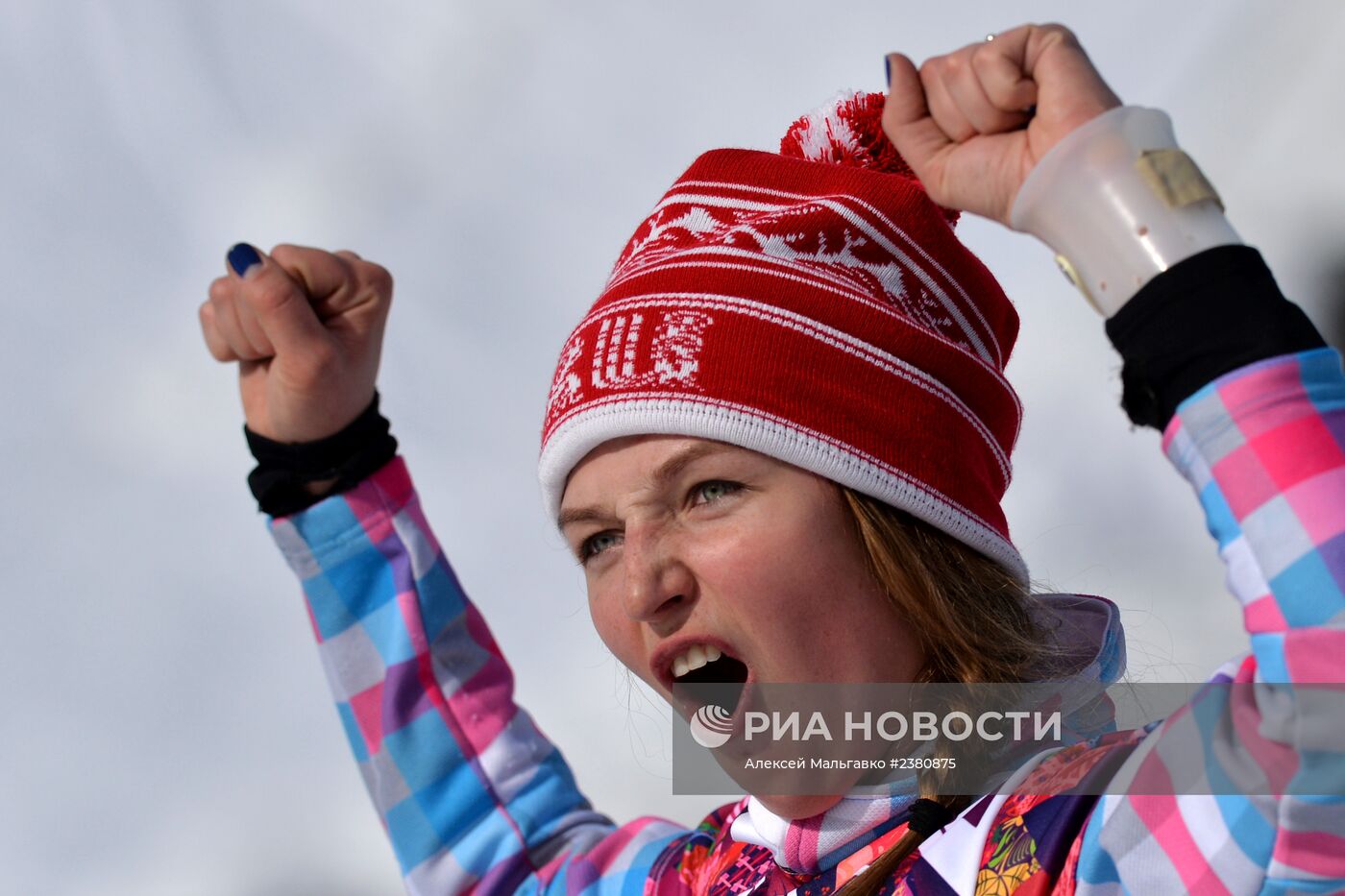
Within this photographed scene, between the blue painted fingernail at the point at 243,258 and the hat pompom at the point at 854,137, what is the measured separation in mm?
516

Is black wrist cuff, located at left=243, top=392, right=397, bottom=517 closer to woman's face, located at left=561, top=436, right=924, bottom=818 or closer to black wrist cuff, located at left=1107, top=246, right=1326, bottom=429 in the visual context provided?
woman's face, located at left=561, top=436, right=924, bottom=818

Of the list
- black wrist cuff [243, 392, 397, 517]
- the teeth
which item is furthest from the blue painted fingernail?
the teeth

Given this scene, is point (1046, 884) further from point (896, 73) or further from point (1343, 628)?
point (896, 73)

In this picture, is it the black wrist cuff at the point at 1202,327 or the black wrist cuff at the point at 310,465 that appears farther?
the black wrist cuff at the point at 310,465

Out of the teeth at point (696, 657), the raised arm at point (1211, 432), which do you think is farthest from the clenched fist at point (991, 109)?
the teeth at point (696, 657)

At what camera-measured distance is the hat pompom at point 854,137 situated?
1155mm

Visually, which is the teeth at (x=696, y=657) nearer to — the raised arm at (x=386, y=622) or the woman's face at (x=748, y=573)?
the woman's face at (x=748, y=573)

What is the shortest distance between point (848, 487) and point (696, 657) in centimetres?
17

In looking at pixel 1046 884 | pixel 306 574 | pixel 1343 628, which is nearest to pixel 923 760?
pixel 1046 884

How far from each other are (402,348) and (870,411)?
1149mm

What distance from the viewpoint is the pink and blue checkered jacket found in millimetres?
649

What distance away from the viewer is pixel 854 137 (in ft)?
3.80

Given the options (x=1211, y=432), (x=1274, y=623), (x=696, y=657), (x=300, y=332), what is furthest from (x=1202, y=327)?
(x=300, y=332)

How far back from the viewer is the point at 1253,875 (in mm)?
690
